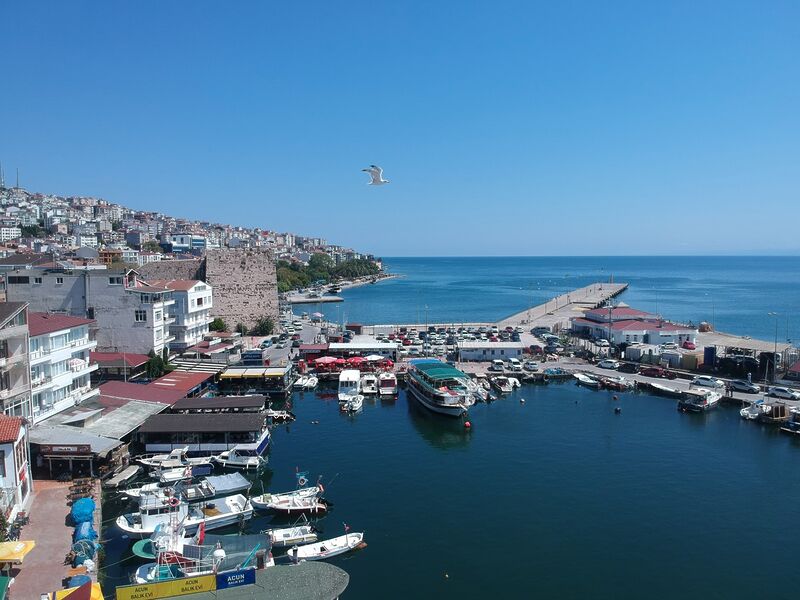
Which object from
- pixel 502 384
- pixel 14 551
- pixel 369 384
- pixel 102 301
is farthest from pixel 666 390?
pixel 102 301

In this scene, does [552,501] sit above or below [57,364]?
below

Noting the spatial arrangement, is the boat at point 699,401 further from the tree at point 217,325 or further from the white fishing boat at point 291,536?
the tree at point 217,325

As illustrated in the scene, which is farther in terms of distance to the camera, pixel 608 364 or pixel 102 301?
pixel 608 364

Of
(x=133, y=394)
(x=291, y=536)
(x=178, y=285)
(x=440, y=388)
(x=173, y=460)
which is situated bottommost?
(x=291, y=536)

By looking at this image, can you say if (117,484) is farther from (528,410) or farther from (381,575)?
(528,410)

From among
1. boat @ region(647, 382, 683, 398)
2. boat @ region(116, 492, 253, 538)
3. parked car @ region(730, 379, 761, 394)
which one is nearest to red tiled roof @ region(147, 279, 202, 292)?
boat @ region(116, 492, 253, 538)

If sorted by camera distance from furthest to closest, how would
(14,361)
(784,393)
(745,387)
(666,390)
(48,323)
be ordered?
(666,390) < (745,387) < (784,393) < (48,323) < (14,361)

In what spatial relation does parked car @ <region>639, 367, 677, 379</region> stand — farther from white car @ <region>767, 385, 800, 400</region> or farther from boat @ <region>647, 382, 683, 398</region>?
white car @ <region>767, 385, 800, 400</region>

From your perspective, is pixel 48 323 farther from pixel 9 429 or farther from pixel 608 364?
pixel 608 364
